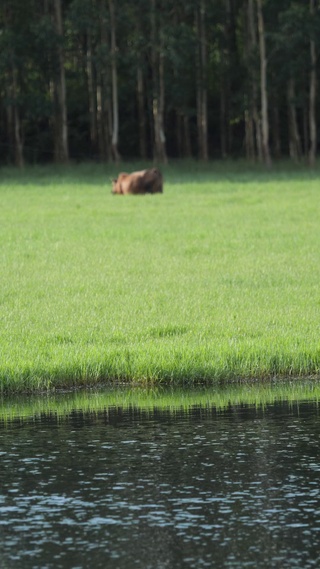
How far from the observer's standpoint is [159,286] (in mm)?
20703

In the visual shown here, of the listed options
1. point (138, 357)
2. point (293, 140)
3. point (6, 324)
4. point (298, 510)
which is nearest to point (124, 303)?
point (6, 324)

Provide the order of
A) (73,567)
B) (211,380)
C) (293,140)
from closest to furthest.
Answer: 1. (73,567)
2. (211,380)
3. (293,140)

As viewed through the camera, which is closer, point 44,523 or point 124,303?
point 44,523

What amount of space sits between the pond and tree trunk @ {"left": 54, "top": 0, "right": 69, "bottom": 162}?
156 ft

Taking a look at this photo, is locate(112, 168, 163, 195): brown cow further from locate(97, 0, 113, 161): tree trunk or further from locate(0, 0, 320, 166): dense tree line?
locate(97, 0, 113, 161): tree trunk

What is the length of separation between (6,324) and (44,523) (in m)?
9.13

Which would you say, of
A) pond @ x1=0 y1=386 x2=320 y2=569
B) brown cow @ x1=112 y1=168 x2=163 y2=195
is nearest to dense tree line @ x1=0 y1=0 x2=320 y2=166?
brown cow @ x1=112 y1=168 x2=163 y2=195

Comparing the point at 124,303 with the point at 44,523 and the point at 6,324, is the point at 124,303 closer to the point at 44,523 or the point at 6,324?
the point at 6,324

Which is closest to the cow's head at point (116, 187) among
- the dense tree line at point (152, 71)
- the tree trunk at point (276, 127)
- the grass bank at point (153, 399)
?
the dense tree line at point (152, 71)

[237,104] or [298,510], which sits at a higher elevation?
[237,104]

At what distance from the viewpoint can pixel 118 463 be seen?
9797 millimetres

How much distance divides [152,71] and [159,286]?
45.5 m

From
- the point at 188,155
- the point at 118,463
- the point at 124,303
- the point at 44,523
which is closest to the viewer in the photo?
the point at 44,523

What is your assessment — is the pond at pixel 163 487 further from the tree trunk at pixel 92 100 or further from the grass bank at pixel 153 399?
the tree trunk at pixel 92 100
